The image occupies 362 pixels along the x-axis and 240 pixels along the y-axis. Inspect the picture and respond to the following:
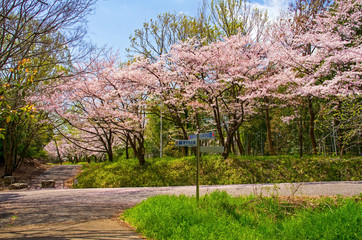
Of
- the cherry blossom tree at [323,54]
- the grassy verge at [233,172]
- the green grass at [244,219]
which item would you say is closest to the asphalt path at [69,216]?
the green grass at [244,219]

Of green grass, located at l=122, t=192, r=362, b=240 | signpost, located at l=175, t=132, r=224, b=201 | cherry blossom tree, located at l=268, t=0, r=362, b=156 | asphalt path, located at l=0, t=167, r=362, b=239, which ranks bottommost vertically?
asphalt path, located at l=0, t=167, r=362, b=239

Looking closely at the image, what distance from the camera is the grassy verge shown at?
1316 cm

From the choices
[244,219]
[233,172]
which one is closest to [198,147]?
[244,219]

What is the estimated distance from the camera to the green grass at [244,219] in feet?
13.7

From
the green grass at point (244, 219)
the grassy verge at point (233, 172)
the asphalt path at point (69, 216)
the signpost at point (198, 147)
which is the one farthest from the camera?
the grassy verge at point (233, 172)

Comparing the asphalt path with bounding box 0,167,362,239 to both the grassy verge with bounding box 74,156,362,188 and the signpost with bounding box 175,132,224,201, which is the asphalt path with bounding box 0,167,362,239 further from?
the grassy verge with bounding box 74,156,362,188

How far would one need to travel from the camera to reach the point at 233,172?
45.0 ft

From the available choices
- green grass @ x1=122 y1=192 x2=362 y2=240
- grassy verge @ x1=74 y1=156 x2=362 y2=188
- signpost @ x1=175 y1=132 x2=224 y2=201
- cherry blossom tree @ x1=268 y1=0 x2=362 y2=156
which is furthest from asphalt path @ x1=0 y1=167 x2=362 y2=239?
cherry blossom tree @ x1=268 y1=0 x2=362 y2=156

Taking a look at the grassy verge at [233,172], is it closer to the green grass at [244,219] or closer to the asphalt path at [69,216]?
the asphalt path at [69,216]

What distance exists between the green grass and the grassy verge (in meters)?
6.69

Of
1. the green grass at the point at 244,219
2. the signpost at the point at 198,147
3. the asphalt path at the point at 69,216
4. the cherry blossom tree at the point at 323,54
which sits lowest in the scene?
the asphalt path at the point at 69,216

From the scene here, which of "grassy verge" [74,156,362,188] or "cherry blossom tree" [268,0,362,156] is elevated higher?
"cherry blossom tree" [268,0,362,156]

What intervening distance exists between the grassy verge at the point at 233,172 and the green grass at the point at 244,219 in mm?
6688

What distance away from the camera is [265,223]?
16.7 ft
